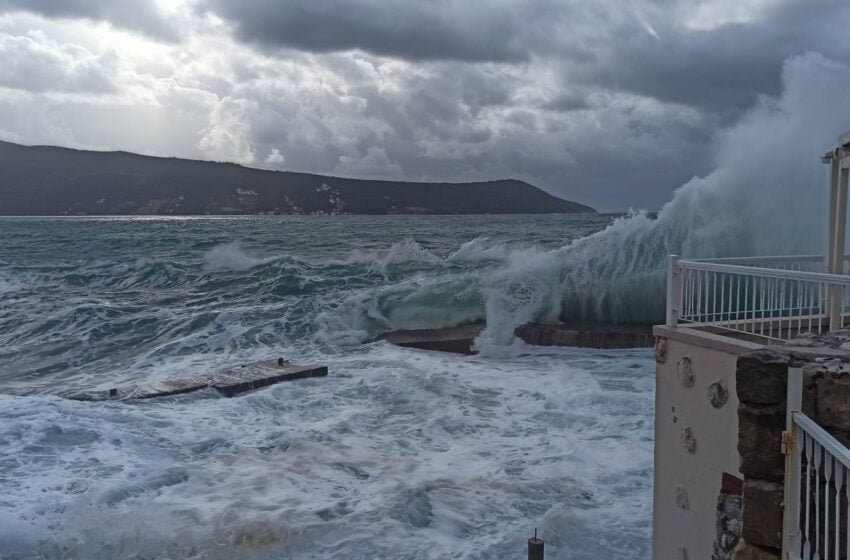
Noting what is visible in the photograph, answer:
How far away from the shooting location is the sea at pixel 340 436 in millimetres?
7652

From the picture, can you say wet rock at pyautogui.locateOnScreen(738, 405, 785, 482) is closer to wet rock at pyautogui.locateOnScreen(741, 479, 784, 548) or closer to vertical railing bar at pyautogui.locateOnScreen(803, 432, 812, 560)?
wet rock at pyautogui.locateOnScreen(741, 479, 784, 548)

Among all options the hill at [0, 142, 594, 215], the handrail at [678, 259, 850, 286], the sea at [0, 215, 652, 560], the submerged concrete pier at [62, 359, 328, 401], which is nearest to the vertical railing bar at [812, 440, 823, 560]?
the handrail at [678, 259, 850, 286]

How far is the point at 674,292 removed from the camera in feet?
21.2

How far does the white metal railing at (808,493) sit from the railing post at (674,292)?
9.64 ft

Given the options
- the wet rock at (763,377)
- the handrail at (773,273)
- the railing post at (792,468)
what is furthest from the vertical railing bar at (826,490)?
the handrail at (773,273)

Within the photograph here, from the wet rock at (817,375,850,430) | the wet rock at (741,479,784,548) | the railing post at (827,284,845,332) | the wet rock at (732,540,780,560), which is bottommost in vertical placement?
the wet rock at (732,540,780,560)

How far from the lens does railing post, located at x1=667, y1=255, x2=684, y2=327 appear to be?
638cm

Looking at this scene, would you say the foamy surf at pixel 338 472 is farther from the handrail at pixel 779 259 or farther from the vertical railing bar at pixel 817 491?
the vertical railing bar at pixel 817 491

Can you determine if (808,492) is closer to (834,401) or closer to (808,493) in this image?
(808,493)

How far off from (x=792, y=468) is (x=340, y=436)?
27.7ft

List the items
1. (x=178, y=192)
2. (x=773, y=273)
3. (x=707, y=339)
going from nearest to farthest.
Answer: (x=773, y=273), (x=707, y=339), (x=178, y=192)

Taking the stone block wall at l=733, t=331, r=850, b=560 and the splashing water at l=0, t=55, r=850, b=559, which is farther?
→ the splashing water at l=0, t=55, r=850, b=559

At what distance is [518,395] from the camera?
1387cm

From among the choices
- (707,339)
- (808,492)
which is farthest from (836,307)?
(808,492)
